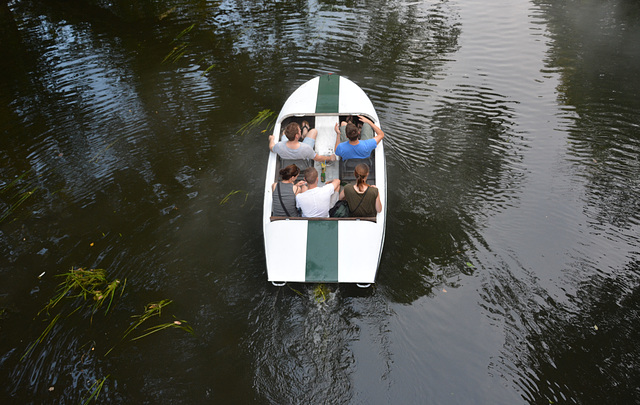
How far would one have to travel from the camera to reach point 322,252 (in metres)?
5.64

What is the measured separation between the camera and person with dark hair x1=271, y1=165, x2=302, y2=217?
19.9 ft

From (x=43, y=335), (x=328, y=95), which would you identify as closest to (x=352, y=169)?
(x=328, y=95)

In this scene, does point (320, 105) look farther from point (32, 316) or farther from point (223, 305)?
point (32, 316)

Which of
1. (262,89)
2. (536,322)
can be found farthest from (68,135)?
(536,322)

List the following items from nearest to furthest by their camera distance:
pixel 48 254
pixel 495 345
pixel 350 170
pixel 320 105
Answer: pixel 495 345 < pixel 48 254 < pixel 350 170 < pixel 320 105

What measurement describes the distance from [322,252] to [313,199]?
2.59 feet

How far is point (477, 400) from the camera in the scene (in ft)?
15.2

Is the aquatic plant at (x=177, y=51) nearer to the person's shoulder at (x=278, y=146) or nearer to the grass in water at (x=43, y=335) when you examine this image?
the person's shoulder at (x=278, y=146)

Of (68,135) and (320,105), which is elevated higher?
(320,105)

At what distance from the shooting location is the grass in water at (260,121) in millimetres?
8984

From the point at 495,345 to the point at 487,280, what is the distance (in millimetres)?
1005

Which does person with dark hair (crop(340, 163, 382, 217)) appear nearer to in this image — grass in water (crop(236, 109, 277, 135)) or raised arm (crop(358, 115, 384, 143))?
raised arm (crop(358, 115, 384, 143))

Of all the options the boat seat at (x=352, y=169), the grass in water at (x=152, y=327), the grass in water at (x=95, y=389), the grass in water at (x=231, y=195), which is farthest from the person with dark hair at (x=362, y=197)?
the grass in water at (x=95, y=389)

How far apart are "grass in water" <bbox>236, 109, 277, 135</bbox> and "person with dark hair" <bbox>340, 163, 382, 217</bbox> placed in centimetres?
363
